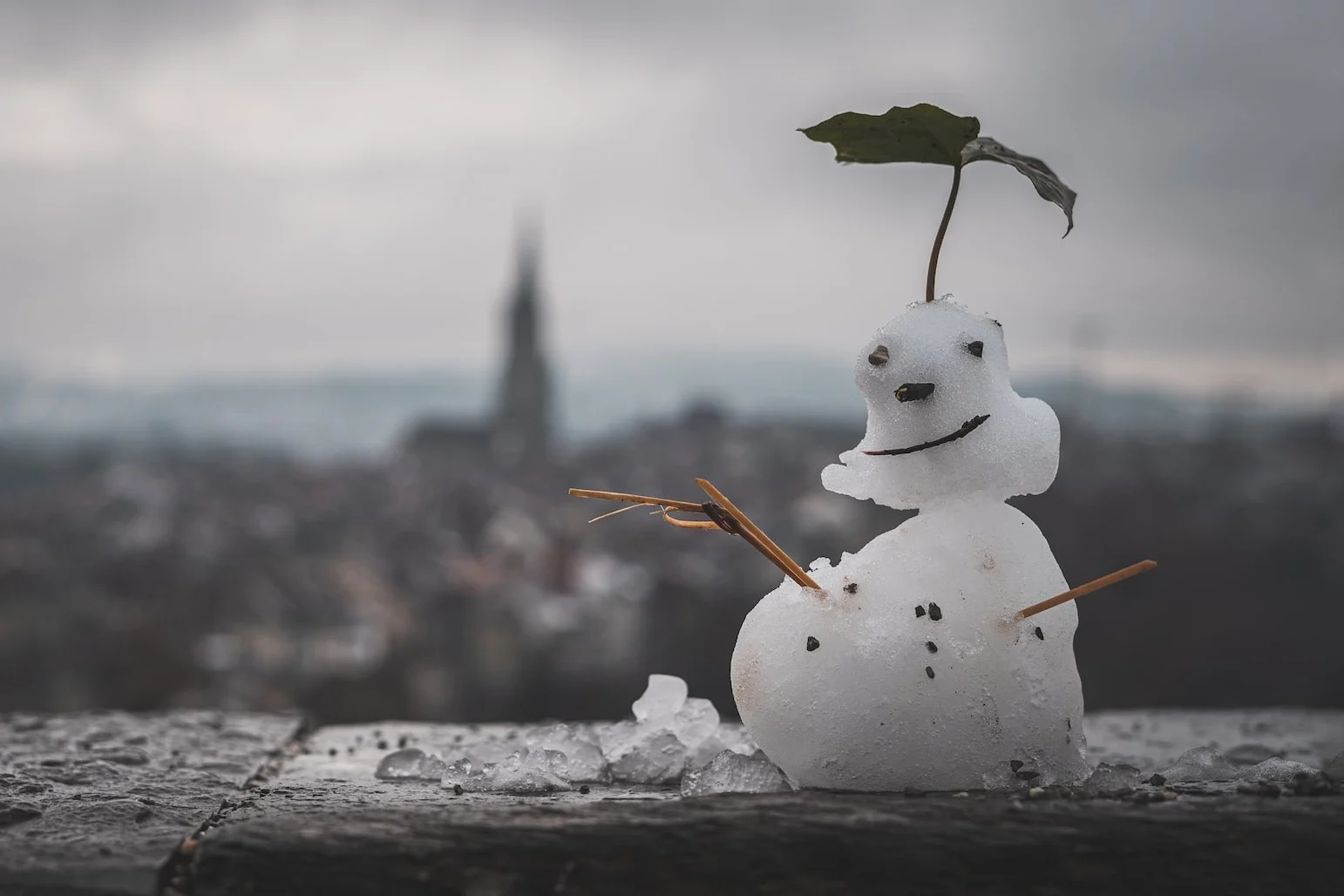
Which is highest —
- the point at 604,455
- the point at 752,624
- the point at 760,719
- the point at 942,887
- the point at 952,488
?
the point at 604,455

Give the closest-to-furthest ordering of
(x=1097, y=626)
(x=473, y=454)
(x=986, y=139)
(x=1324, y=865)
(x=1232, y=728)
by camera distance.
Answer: (x=1324, y=865)
(x=986, y=139)
(x=1232, y=728)
(x=1097, y=626)
(x=473, y=454)

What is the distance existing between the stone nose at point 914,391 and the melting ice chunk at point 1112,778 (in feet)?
2.88

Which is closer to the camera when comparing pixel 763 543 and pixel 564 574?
pixel 763 543

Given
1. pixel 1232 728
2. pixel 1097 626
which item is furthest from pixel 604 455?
pixel 1232 728

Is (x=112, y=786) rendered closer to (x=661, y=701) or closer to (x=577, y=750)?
(x=577, y=750)

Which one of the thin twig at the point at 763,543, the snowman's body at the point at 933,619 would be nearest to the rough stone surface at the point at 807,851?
the snowman's body at the point at 933,619

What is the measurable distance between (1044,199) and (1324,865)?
4.92ft

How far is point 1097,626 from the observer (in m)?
29.9

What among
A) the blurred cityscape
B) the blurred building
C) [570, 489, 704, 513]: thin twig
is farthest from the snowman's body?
the blurred building

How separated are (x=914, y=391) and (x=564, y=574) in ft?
147

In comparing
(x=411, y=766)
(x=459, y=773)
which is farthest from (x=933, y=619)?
(x=411, y=766)

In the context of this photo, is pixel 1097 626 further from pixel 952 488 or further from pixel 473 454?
pixel 473 454

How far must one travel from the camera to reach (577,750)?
3311 millimetres

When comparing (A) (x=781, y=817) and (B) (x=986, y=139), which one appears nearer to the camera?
(A) (x=781, y=817)
